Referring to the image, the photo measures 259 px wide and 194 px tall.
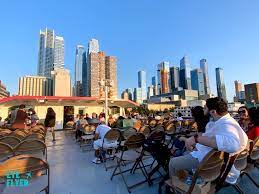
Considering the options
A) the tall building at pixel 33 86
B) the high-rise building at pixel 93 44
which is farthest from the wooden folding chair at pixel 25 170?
the high-rise building at pixel 93 44

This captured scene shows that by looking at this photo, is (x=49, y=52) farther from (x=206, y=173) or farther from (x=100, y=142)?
(x=206, y=173)

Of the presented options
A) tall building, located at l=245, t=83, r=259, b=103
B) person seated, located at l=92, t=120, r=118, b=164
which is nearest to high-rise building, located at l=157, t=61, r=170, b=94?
tall building, located at l=245, t=83, r=259, b=103

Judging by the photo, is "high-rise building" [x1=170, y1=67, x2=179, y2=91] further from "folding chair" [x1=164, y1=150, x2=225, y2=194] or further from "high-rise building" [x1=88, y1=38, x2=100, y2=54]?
"folding chair" [x1=164, y1=150, x2=225, y2=194]

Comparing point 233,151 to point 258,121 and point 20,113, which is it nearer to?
point 258,121

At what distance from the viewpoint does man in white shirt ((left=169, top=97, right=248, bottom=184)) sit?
1.62 meters

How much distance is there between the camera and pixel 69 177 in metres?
3.31

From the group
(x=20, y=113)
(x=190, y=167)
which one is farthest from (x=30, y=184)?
(x=20, y=113)

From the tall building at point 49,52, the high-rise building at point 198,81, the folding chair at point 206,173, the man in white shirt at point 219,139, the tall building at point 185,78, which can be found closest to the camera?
the folding chair at point 206,173

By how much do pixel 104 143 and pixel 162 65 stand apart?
5580 inches

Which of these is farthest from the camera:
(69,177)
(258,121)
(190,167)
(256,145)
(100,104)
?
(100,104)

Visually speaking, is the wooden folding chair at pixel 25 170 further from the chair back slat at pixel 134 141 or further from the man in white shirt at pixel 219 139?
the man in white shirt at pixel 219 139

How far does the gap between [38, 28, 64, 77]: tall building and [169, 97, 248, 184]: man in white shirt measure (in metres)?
109

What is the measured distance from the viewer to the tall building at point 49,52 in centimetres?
Result: 10249

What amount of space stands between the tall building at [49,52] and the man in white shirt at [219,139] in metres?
109
